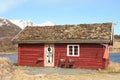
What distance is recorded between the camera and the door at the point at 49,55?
30031 mm

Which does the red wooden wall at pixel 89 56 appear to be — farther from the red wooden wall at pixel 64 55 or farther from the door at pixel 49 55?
the door at pixel 49 55

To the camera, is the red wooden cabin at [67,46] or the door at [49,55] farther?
the door at [49,55]

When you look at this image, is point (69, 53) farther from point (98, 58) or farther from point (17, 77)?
point (17, 77)

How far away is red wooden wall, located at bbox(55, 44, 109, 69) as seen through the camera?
27922 millimetres

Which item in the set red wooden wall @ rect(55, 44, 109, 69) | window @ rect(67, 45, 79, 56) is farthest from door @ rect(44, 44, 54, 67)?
window @ rect(67, 45, 79, 56)

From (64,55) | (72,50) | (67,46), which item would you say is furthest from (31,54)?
(72,50)

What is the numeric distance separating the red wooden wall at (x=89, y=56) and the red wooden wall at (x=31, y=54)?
223 centimetres

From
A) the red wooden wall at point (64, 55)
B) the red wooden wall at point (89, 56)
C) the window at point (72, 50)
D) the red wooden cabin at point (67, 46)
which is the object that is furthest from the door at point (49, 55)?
the window at point (72, 50)

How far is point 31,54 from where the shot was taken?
30875 millimetres

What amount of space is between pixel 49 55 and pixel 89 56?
4.05 m

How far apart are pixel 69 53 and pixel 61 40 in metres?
1.45

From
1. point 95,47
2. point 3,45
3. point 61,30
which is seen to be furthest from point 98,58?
point 3,45

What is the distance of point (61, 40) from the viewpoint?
29.2 metres

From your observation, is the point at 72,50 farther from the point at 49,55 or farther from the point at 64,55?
the point at 49,55
